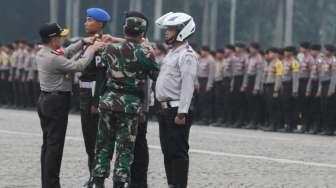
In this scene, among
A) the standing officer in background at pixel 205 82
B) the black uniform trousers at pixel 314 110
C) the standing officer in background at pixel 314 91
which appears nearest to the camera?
the standing officer in background at pixel 314 91

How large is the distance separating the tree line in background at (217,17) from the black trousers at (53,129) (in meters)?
48.5

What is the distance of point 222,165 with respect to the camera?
13914mm

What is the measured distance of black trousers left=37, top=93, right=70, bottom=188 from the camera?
10391 millimetres

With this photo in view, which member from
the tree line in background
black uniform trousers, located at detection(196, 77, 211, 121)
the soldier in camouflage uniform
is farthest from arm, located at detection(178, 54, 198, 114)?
the tree line in background

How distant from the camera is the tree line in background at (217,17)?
207 ft

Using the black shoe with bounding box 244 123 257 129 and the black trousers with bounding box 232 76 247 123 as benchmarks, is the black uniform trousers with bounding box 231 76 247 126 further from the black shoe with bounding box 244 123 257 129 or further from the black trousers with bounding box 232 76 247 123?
the black shoe with bounding box 244 123 257 129

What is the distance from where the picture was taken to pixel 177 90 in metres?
10.2

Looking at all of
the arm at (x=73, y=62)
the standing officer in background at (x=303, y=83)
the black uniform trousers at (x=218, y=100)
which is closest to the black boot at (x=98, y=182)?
the arm at (x=73, y=62)

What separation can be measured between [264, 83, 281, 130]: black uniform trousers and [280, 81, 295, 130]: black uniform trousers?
17 centimetres

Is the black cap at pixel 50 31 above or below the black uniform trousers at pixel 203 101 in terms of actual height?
above

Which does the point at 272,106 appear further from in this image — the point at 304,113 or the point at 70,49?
the point at 70,49

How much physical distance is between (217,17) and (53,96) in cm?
6291

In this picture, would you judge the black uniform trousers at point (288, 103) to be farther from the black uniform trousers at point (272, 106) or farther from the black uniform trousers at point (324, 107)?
the black uniform trousers at point (324, 107)

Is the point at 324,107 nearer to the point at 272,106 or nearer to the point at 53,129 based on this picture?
the point at 272,106
